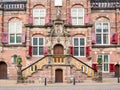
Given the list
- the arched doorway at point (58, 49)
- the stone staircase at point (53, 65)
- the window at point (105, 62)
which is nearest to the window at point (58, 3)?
the arched doorway at point (58, 49)

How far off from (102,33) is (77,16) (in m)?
3.54

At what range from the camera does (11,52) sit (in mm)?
36719

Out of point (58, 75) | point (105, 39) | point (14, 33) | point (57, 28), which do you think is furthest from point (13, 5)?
point (105, 39)

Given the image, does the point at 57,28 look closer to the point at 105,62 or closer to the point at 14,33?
the point at 14,33

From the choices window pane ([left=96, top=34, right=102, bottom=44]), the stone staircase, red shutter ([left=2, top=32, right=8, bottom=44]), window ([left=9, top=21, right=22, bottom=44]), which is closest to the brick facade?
red shutter ([left=2, top=32, right=8, bottom=44])

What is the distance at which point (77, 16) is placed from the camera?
120 ft

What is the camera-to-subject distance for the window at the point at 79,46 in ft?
119

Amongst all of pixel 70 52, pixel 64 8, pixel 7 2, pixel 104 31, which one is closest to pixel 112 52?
pixel 104 31

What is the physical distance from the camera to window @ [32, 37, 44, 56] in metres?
36.3

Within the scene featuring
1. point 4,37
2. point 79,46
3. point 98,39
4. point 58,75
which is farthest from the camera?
point 98,39

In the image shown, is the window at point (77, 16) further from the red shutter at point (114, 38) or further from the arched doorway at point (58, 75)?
the arched doorway at point (58, 75)

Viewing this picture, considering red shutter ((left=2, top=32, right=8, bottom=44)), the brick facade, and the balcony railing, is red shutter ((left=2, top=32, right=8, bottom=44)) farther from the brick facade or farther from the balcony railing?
the balcony railing

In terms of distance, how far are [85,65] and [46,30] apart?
6.59 m

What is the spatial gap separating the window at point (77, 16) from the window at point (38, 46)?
14.0ft
